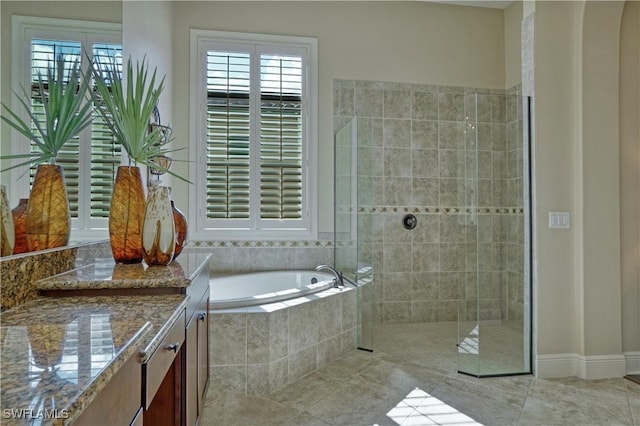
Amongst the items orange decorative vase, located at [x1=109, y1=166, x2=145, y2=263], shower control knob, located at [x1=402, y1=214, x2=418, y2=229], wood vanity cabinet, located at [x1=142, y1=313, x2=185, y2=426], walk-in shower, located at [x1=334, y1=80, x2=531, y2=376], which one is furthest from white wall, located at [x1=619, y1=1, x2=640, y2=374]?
orange decorative vase, located at [x1=109, y1=166, x2=145, y2=263]

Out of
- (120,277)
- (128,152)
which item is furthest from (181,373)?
(128,152)

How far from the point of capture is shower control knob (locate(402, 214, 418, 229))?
12.2 feet

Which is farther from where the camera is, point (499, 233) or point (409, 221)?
point (409, 221)

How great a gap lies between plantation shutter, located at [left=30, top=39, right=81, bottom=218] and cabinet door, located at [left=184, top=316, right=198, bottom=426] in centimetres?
57

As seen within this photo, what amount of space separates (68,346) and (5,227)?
0.58m

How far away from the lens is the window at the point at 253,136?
3490 millimetres

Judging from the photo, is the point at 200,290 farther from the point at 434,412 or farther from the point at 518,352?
the point at 518,352

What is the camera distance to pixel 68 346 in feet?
2.01

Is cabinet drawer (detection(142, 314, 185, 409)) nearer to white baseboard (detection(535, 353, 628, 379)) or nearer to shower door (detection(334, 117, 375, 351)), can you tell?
shower door (detection(334, 117, 375, 351))

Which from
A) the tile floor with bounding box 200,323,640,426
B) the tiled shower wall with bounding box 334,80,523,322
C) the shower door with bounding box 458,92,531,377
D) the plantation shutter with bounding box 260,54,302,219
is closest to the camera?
the tile floor with bounding box 200,323,640,426

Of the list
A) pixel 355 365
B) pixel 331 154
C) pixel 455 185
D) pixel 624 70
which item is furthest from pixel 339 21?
pixel 355 365

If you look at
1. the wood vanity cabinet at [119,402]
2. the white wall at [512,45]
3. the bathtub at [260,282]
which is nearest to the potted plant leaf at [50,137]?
the wood vanity cabinet at [119,402]

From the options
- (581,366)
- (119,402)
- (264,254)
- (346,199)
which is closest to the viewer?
(119,402)

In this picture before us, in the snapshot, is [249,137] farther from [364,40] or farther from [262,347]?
[262,347]
